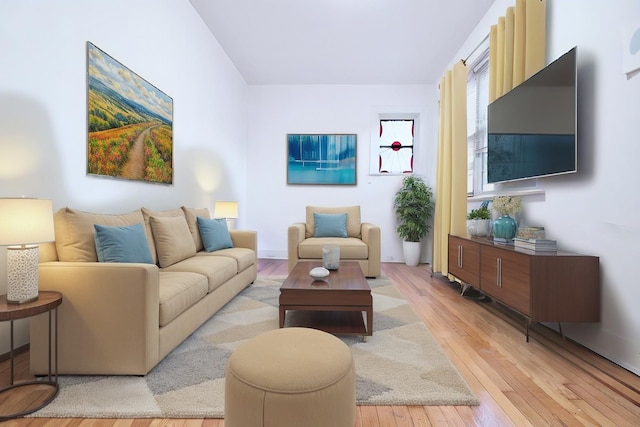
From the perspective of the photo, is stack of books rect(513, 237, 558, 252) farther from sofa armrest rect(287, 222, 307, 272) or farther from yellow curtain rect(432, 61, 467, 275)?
sofa armrest rect(287, 222, 307, 272)

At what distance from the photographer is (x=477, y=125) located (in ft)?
13.8

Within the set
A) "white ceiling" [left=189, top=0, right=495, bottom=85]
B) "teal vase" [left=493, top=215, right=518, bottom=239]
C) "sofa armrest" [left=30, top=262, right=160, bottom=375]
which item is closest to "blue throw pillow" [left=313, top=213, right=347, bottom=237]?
"teal vase" [left=493, top=215, right=518, bottom=239]

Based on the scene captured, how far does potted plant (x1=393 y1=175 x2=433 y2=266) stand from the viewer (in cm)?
533

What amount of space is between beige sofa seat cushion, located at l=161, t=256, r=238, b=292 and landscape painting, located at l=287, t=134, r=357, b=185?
3004mm

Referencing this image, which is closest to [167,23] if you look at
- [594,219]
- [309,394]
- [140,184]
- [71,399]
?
[140,184]

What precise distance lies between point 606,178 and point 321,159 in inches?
164

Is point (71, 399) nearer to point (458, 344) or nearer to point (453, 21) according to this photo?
point (458, 344)

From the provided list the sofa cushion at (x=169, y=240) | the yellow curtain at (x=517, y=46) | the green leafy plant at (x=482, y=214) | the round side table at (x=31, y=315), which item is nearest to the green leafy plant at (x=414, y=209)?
the green leafy plant at (x=482, y=214)

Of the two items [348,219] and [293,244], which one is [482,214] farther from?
[293,244]

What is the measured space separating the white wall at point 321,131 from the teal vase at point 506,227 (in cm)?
273

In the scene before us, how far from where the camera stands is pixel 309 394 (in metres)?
1.06

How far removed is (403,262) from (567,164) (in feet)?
11.8

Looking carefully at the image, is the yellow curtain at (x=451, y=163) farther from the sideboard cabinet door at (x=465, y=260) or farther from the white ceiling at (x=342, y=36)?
the white ceiling at (x=342, y=36)

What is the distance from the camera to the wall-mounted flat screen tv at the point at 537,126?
2281 millimetres
